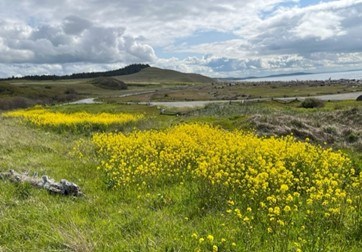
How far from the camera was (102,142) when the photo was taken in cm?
1898

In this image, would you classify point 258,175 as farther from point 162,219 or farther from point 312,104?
point 312,104

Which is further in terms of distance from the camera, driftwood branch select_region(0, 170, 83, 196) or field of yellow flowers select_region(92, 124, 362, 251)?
driftwood branch select_region(0, 170, 83, 196)

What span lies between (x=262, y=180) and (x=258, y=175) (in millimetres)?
129

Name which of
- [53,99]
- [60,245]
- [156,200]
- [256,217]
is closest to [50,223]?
[60,245]

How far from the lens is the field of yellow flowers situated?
733 cm

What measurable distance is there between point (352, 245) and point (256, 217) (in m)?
1.82

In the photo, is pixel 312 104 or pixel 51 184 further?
pixel 312 104

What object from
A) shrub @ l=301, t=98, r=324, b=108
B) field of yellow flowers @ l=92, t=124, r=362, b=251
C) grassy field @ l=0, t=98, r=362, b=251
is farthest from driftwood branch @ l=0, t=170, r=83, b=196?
shrub @ l=301, t=98, r=324, b=108

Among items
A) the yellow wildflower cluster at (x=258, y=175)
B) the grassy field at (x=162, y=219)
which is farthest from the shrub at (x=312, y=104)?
the grassy field at (x=162, y=219)

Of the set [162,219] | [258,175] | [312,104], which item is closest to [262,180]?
[258,175]

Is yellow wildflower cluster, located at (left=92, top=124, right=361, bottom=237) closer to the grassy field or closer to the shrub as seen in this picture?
the grassy field

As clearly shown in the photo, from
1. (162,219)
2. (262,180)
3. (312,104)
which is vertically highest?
(262,180)

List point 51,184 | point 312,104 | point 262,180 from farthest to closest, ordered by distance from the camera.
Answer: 1. point 312,104
2. point 51,184
3. point 262,180

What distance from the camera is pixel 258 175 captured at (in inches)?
336
